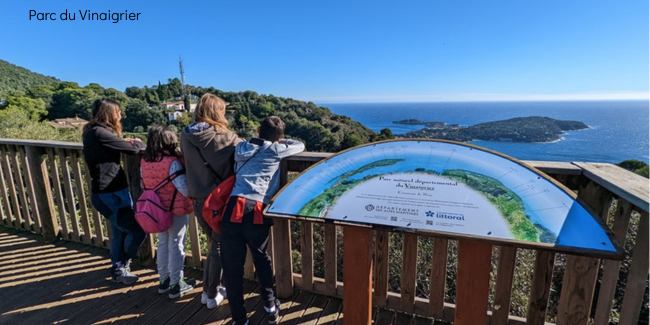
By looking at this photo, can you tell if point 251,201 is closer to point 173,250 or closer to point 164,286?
point 173,250

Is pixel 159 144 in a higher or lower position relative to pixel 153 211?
higher

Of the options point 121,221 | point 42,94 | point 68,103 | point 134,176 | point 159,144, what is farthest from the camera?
point 42,94

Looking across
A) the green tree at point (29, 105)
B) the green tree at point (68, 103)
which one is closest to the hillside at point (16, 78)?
the green tree at point (68, 103)

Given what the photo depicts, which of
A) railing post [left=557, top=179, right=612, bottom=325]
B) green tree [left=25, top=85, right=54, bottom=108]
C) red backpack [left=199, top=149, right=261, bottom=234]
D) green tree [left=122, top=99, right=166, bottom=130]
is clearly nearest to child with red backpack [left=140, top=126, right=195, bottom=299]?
red backpack [left=199, top=149, right=261, bottom=234]

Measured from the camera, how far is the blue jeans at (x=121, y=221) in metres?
2.46

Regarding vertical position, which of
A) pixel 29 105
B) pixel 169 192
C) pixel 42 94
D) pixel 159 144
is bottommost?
pixel 169 192

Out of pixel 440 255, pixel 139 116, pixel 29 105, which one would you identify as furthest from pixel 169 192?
pixel 29 105

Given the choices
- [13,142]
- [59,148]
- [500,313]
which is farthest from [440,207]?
[13,142]

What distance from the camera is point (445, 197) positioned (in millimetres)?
1192

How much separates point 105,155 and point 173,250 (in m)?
A: 0.84

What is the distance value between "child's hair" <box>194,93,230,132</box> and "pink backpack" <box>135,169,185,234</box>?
0.43 metres

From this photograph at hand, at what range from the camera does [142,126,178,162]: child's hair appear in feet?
6.99

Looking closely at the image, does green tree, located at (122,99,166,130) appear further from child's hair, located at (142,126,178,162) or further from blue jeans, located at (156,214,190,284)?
child's hair, located at (142,126,178,162)

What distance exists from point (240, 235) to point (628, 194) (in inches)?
68.1
